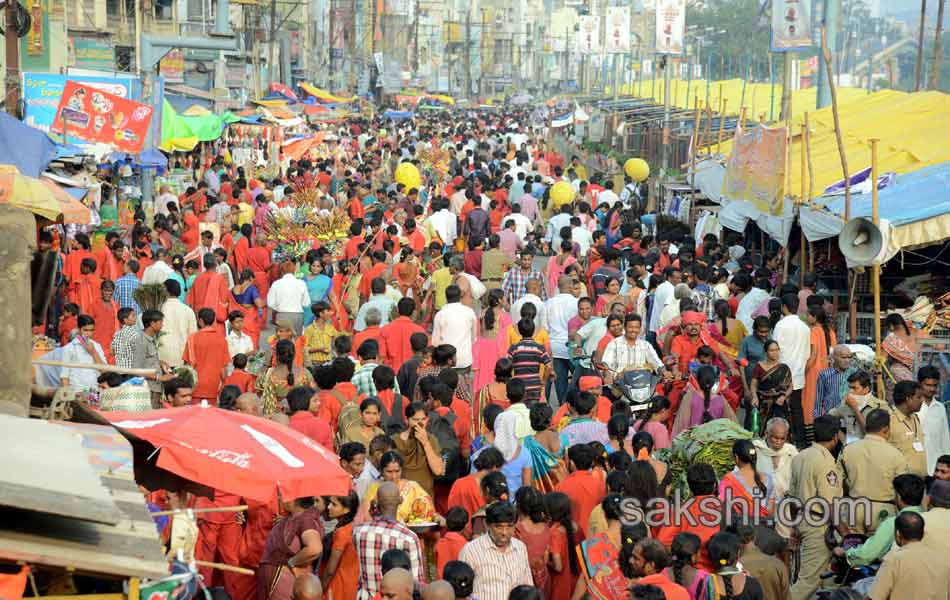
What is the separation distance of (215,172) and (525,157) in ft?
20.5

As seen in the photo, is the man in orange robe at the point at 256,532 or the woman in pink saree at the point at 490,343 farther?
the woman in pink saree at the point at 490,343

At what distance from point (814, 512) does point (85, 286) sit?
8.52 metres

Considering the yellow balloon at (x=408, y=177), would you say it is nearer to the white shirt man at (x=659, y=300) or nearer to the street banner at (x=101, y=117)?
the street banner at (x=101, y=117)

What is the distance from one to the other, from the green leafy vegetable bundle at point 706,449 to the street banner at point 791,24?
1329 centimetres

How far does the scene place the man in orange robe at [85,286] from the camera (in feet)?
46.8

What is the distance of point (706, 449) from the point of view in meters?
8.66

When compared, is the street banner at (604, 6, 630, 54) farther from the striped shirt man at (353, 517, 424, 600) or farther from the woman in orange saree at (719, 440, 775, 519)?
the striped shirt man at (353, 517, 424, 600)

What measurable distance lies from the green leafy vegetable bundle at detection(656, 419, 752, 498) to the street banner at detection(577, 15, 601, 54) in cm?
5428

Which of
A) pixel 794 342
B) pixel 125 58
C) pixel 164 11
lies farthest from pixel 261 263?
pixel 164 11

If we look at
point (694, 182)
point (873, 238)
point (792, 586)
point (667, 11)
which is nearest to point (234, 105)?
point (667, 11)

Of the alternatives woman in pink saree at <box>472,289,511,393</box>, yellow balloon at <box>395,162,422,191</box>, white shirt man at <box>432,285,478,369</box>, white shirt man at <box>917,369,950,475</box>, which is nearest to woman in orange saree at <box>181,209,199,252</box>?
white shirt man at <box>432,285,478,369</box>

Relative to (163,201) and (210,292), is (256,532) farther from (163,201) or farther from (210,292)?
(163,201)

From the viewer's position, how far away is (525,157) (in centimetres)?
2953

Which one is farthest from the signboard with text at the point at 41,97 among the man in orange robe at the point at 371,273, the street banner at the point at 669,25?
the street banner at the point at 669,25
